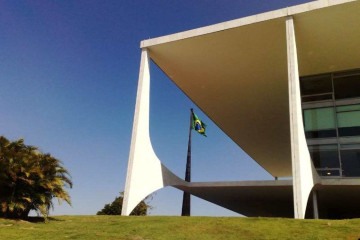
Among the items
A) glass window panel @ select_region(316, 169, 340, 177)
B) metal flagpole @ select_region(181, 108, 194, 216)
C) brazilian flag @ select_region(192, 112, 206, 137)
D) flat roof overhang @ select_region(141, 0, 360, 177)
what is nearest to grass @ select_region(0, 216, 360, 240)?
glass window panel @ select_region(316, 169, 340, 177)

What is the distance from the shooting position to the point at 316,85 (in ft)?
82.0

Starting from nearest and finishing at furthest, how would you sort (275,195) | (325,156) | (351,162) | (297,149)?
(297,149), (351,162), (325,156), (275,195)

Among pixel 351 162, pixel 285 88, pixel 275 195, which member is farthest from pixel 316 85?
pixel 275 195

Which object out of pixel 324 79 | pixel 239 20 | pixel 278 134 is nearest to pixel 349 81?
pixel 324 79

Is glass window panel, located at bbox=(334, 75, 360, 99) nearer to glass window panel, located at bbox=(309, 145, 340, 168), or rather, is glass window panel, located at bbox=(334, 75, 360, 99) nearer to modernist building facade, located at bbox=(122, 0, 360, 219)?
modernist building facade, located at bbox=(122, 0, 360, 219)

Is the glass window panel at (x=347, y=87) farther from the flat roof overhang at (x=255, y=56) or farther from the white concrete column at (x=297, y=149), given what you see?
the white concrete column at (x=297, y=149)

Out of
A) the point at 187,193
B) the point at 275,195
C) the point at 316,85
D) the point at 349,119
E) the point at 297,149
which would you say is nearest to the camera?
the point at 297,149

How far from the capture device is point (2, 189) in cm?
1404

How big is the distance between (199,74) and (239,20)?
6248 millimetres

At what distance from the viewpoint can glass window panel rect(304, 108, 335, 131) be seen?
23.4 metres

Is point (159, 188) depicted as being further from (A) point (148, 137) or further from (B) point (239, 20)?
(B) point (239, 20)

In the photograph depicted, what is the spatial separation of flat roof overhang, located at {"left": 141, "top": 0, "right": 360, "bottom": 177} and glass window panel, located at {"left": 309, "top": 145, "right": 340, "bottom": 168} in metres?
5.43

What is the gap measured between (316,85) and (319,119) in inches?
106

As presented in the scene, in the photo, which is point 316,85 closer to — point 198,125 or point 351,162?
point 351,162
